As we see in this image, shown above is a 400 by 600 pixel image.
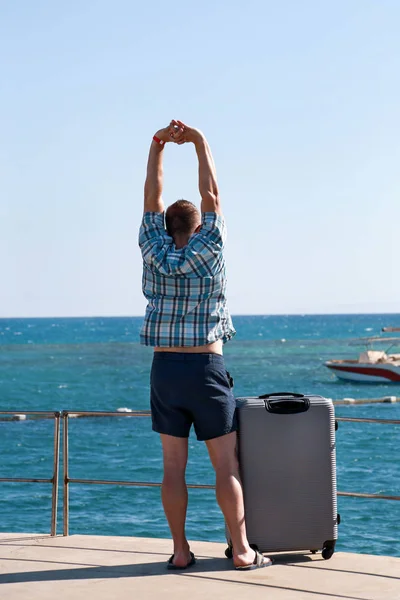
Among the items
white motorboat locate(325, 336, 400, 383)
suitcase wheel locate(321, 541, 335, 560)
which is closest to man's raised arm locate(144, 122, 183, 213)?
suitcase wheel locate(321, 541, 335, 560)

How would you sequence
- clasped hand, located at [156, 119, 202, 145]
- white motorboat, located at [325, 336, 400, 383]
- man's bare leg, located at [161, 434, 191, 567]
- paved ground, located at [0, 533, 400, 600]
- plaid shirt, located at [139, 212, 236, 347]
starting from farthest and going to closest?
white motorboat, located at [325, 336, 400, 383], clasped hand, located at [156, 119, 202, 145], man's bare leg, located at [161, 434, 191, 567], plaid shirt, located at [139, 212, 236, 347], paved ground, located at [0, 533, 400, 600]

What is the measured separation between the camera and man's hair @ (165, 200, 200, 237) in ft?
15.7

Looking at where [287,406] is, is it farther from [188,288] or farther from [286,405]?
[188,288]

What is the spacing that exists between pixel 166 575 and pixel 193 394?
87 centimetres

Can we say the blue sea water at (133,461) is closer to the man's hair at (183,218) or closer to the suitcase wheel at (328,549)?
the suitcase wheel at (328,549)

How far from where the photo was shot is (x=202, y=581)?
455 centimetres

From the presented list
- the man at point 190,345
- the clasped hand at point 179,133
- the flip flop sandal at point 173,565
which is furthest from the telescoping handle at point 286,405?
the clasped hand at point 179,133

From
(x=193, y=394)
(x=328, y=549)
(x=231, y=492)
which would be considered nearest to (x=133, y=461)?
(x=328, y=549)

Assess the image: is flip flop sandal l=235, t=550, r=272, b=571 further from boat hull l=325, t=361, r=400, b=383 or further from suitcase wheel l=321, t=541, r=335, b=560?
boat hull l=325, t=361, r=400, b=383

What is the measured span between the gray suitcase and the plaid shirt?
50 cm

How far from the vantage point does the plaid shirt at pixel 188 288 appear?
4.62 m

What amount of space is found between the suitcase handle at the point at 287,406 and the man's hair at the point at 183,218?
924 millimetres

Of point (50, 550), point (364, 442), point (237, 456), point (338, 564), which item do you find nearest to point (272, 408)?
point (237, 456)

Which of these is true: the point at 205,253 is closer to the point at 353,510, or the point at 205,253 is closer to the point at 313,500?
the point at 313,500
